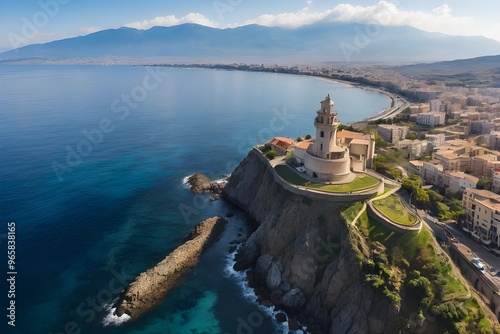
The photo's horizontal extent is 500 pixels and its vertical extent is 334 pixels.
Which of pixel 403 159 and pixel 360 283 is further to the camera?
pixel 403 159

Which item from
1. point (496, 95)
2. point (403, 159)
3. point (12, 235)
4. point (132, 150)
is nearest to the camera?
point (12, 235)

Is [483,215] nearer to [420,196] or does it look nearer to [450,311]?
[420,196]

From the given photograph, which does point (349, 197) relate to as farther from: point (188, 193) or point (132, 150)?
point (132, 150)

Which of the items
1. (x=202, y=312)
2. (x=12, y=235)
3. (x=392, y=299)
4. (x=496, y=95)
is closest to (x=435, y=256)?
(x=392, y=299)

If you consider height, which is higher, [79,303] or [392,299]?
[392,299]

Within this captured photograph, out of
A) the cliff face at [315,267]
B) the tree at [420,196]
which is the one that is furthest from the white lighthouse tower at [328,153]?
the tree at [420,196]

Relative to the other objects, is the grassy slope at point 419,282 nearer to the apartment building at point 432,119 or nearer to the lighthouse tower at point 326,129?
the lighthouse tower at point 326,129

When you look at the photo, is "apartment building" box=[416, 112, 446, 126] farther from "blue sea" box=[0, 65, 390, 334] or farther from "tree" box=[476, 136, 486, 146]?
"blue sea" box=[0, 65, 390, 334]
